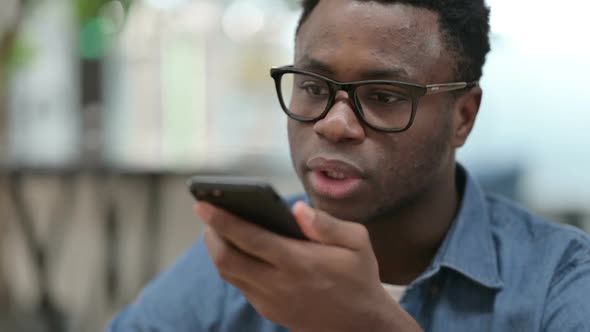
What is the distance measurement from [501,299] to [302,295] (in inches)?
19.5

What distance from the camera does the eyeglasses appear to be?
3.62 ft

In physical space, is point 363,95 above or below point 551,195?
above

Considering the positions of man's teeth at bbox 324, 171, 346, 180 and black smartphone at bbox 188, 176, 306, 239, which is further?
man's teeth at bbox 324, 171, 346, 180

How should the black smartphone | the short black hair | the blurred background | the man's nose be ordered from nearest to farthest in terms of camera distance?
1. the black smartphone
2. the man's nose
3. the short black hair
4. the blurred background

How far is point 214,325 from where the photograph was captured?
130cm

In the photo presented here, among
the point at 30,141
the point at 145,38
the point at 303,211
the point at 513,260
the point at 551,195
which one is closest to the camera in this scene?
the point at 303,211

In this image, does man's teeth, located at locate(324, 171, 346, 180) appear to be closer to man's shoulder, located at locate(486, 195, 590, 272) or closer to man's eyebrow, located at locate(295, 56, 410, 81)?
man's eyebrow, located at locate(295, 56, 410, 81)

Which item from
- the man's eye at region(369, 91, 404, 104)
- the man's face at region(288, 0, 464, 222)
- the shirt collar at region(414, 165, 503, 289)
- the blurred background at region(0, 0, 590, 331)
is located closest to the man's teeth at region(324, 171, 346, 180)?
the man's face at region(288, 0, 464, 222)

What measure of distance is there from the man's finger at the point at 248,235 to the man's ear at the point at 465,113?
58cm

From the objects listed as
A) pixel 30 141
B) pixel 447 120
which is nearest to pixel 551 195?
pixel 447 120

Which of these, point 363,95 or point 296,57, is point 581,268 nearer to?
point 363,95

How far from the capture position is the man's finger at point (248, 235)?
76 centimetres

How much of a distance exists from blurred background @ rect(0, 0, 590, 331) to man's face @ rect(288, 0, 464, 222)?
187cm

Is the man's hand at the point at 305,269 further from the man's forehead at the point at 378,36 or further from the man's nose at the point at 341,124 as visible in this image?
the man's forehead at the point at 378,36
